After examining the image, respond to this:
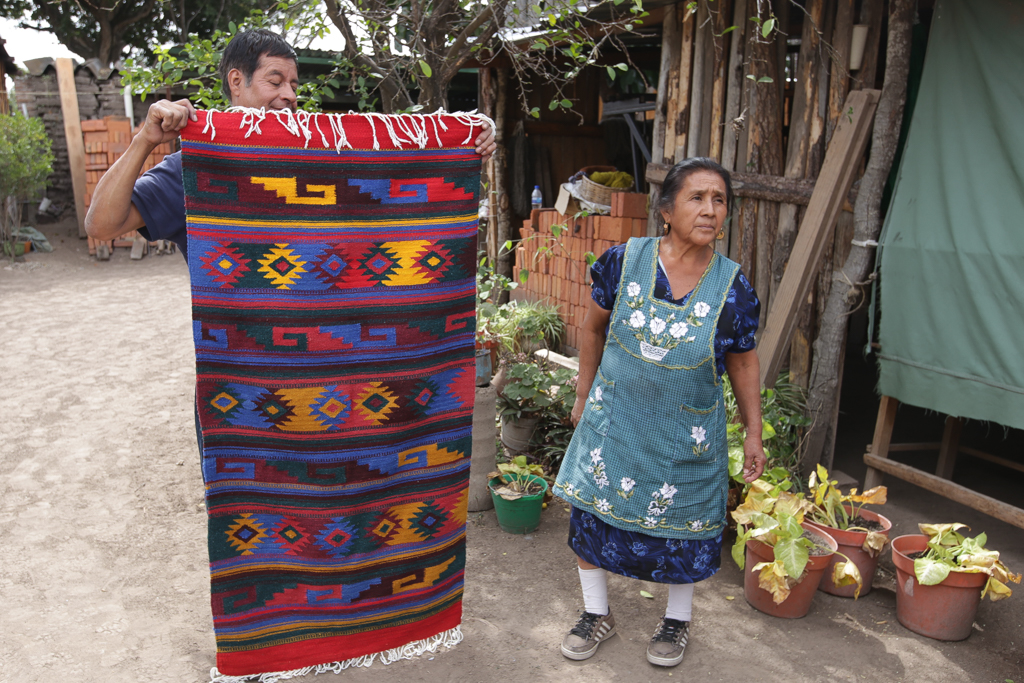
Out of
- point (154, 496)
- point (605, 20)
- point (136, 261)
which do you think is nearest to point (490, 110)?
point (605, 20)

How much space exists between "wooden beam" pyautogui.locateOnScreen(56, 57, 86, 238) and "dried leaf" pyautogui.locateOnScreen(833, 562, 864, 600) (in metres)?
13.0

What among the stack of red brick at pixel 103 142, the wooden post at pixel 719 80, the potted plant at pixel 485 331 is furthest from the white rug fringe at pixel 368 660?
the stack of red brick at pixel 103 142

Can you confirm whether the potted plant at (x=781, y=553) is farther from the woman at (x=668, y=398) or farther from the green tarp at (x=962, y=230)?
the green tarp at (x=962, y=230)

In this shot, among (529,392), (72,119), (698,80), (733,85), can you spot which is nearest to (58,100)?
(72,119)

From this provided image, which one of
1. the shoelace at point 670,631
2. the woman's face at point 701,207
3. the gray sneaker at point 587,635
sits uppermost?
the woman's face at point 701,207

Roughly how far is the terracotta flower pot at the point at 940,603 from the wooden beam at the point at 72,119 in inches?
522

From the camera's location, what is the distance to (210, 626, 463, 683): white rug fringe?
2.68 meters

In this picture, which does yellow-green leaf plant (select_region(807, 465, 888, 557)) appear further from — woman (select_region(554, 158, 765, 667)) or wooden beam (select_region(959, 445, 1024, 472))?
wooden beam (select_region(959, 445, 1024, 472))

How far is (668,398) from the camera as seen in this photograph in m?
2.71

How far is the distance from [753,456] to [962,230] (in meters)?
1.74

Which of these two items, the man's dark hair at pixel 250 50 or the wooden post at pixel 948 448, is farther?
the wooden post at pixel 948 448

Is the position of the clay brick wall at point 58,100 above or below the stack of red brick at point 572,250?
above

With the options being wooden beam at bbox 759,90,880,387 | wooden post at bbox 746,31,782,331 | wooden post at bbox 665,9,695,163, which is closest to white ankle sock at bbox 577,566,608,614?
wooden beam at bbox 759,90,880,387

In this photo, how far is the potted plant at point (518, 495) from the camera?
400cm
